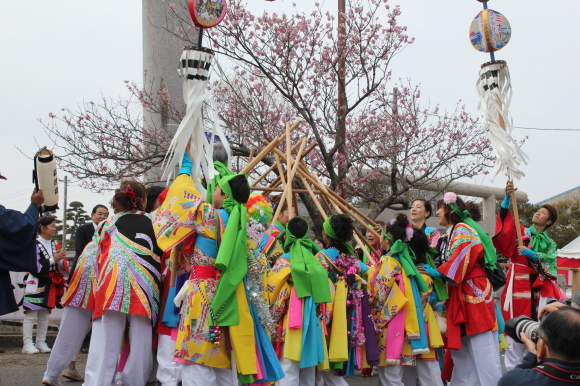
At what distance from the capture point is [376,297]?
611 cm

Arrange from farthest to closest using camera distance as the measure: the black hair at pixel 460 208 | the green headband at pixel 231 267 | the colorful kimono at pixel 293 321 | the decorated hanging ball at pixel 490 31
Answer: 1. the decorated hanging ball at pixel 490 31
2. the black hair at pixel 460 208
3. the colorful kimono at pixel 293 321
4. the green headband at pixel 231 267

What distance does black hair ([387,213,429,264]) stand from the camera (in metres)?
6.18

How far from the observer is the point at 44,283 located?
8078 millimetres

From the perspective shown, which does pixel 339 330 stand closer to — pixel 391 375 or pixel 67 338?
pixel 391 375

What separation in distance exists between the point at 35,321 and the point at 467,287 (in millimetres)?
5360

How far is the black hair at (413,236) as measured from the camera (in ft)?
20.3

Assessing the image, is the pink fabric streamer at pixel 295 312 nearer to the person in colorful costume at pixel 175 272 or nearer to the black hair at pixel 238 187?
the person in colorful costume at pixel 175 272

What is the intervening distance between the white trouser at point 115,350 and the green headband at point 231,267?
3.56ft

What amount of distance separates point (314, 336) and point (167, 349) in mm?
1228

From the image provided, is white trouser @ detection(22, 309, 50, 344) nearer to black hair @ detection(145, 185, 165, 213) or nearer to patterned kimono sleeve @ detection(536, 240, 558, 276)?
black hair @ detection(145, 185, 165, 213)

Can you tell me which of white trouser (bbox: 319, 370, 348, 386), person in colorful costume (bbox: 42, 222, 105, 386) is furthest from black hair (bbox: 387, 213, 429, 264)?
person in colorful costume (bbox: 42, 222, 105, 386)

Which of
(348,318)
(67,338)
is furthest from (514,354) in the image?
(67,338)

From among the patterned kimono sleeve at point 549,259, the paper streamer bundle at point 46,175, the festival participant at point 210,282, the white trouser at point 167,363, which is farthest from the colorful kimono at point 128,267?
the patterned kimono sleeve at point 549,259

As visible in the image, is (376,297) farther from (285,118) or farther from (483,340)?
(285,118)
